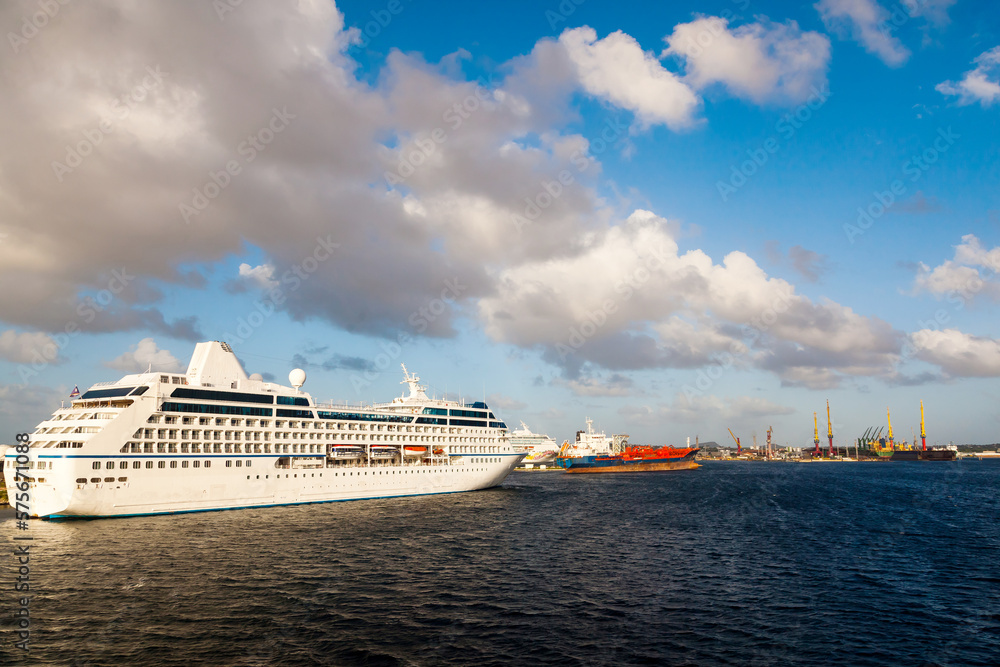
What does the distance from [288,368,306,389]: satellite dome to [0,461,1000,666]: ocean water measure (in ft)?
65.8

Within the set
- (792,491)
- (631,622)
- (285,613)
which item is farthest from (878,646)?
(792,491)

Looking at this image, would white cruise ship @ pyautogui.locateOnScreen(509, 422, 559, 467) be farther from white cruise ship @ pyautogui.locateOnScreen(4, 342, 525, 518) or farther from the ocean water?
the ocean water

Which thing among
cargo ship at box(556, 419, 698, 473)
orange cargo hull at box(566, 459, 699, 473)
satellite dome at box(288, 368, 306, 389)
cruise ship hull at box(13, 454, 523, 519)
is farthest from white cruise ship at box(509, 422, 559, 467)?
satellite dome at box(288, 368, 306, 389)

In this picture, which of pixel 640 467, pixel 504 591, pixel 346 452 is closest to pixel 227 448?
pixel 346 452

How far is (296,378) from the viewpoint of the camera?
73125mm

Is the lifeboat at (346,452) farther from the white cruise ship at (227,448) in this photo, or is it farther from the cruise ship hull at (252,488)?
the cruise ship hull at (252,488)

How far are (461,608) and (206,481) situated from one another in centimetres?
4341

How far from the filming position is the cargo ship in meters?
164

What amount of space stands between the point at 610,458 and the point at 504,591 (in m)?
142

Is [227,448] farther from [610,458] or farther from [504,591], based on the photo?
[610,458]

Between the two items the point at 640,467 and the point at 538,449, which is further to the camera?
the point at 538,449

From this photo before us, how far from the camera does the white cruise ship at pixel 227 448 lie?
5222 centimetres

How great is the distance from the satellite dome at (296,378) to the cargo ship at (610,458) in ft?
352

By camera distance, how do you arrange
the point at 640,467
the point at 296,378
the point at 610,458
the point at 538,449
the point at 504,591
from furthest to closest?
the point at 538,449, the point at 640,467, the point at 610,458, the point at 296,378, the point at 504,591
